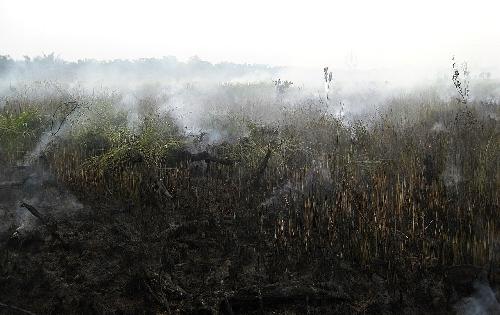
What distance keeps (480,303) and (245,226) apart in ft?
7.94

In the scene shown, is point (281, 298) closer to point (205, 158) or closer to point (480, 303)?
point (480, 303)

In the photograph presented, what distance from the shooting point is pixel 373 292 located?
3439mm

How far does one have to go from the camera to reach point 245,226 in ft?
15.3

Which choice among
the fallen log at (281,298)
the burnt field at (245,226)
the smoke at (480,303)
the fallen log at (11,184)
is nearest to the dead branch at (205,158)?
the burnt field at (245,226)

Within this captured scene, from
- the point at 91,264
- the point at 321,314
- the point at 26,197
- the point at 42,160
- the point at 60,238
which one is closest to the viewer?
the point at 321,314

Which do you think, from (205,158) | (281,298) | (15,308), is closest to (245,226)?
(281,298)

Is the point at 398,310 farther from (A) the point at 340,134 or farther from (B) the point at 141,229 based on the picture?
(A) the point at 340,134

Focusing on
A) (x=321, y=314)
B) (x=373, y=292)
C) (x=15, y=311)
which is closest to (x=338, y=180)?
(x=373, y=292)

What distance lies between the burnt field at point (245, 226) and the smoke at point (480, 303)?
0.01 meters

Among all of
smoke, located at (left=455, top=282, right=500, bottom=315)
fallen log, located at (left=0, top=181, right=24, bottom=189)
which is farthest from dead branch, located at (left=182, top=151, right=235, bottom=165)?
smoke, located at (left=455, top=282, right=500, bottom=315)

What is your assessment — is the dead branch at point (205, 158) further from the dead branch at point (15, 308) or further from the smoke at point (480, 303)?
the smoke at point (480, 303)

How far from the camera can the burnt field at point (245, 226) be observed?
3375mm

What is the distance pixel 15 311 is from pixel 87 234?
1.34m

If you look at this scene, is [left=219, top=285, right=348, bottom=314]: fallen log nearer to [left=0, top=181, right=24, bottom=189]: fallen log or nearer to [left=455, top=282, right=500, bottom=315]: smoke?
[left=455, top=282, right=500, bottom=315]: smoke
